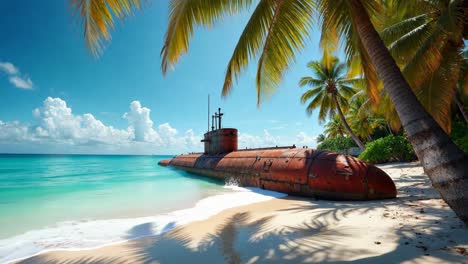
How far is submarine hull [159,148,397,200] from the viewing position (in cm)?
679

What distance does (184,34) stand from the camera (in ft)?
15.0

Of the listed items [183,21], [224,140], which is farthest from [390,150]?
[183,21]

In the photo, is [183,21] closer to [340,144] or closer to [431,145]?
[431,145]

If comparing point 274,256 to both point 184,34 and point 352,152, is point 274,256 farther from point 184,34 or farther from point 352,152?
point 352,152

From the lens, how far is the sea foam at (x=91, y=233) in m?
4.27

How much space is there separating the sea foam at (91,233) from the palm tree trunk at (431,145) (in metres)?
4.86

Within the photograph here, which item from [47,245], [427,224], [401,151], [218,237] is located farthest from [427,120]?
[401,151]

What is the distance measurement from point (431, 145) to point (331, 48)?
496 centimetres

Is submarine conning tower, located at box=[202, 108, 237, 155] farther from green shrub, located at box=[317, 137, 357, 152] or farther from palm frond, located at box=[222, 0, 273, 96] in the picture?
green shrub, located at box=[317, 137, 357, 152]

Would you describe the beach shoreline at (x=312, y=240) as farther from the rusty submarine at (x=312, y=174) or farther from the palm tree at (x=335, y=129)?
the palm tree at (x=335, y=129)

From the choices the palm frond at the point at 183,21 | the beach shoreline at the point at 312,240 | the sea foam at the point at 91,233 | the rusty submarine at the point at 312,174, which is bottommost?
the sea foam at the point at 91,233

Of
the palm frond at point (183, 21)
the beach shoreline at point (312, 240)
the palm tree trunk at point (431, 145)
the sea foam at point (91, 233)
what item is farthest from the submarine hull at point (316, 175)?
the palm frond at point (183, 21)

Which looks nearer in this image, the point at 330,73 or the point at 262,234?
the point at 262,234

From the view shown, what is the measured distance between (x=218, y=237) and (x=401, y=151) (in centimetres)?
2068
